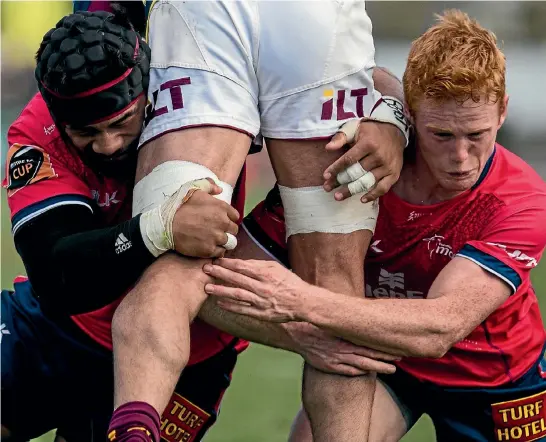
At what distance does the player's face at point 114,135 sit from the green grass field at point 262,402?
1.97 meters

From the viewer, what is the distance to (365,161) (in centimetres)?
363

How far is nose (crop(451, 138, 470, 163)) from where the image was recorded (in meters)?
3.79

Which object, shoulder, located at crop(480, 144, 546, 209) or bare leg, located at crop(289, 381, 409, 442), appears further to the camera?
bare leg, located at crop(289, 381, 409, 442)

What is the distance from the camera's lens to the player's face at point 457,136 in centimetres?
376

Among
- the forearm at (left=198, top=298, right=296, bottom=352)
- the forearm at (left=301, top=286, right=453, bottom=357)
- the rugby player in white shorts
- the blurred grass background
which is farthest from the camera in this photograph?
the blurred grass background

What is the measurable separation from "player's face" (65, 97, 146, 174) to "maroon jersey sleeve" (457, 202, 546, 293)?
116 centimetres

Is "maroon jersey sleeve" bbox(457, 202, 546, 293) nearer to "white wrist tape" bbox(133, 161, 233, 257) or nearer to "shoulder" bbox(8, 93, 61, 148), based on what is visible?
"white wrist tape" bbox(133, 161, 233, 257)

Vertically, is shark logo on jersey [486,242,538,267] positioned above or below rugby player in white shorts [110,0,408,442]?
below

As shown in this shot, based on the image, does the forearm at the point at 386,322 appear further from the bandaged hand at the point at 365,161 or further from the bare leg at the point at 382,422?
the bare leg at the point at 382,422

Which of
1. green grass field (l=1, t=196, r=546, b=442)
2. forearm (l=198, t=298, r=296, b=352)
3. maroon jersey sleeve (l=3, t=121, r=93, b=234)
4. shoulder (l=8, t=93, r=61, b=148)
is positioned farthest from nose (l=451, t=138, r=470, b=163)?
green grass field (l=1, t=196, r=546, b=442)

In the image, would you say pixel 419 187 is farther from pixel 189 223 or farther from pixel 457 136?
pixel 189 223

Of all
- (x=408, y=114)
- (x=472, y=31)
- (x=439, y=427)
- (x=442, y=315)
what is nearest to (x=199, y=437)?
(x=439, y=427)

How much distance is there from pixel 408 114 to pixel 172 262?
42.4 inches

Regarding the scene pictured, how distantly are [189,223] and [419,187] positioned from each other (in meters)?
1.05
